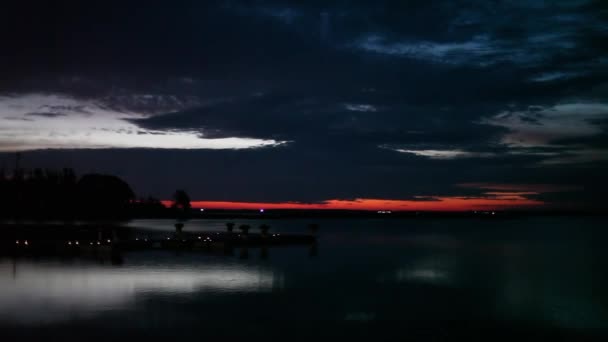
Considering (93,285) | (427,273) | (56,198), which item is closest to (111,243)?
(93,285)

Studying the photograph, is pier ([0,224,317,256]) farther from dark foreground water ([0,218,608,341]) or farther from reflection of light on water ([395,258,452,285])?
reflection of light on water ([395,258,452,285])

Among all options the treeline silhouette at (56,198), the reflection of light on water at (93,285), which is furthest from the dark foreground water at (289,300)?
the treeline silhouette at (56,198)

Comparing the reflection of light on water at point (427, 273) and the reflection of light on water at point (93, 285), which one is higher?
the reflection of light on water at point (93, 285)

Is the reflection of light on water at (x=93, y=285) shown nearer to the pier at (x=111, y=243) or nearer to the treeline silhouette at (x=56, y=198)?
the pier at (x=111, y=243)

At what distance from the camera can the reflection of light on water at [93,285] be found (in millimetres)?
19391

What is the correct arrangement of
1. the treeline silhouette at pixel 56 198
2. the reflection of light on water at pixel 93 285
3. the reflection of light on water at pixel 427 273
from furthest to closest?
the treeline silhouette at pixel 56 198 < the reflection of light on water at pixel 427 273 < the reflection of light on water at pixel 93 285

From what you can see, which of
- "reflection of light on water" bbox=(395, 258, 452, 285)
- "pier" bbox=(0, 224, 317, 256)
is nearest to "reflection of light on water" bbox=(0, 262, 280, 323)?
"pier" bbox=(0, 224, 317, 256)

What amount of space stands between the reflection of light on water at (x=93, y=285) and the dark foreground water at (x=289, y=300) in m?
0.04

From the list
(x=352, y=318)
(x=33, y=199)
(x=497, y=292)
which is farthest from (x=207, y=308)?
(x=33, y=199)

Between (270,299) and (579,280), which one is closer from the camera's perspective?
(270,299)

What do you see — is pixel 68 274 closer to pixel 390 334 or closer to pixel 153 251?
pixel 153 251

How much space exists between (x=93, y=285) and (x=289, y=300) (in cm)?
826

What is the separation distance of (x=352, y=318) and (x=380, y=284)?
9046 mm

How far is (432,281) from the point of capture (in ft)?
96.3
